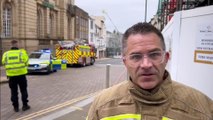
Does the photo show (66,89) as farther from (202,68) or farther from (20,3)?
(20,3)

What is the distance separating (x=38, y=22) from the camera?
4809 cm

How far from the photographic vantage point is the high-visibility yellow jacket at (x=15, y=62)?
9.73 meters

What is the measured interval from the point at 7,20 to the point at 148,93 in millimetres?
38513

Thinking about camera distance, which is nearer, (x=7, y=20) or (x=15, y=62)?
(x=15, y=62)

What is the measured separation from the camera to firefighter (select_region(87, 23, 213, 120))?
1.96m

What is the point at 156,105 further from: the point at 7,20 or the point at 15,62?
the point at 7,20

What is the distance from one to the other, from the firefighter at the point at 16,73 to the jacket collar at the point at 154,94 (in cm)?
810

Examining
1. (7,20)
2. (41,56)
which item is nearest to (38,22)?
(7,20)

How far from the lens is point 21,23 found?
3988 centimetres

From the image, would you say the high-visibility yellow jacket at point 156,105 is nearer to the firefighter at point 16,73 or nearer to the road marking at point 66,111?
the road marking at point 66,111

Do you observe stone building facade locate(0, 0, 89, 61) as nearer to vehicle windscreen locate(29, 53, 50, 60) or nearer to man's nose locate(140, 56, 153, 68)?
vehicle windscreen locate(29, 53, 50, 60)

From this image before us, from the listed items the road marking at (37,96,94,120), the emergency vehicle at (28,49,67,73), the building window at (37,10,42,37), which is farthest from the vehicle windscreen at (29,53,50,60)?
the building window at (37,10,42,37)

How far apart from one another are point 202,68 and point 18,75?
6223mm

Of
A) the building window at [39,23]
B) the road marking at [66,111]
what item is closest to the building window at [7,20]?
the building window at [39,23]
